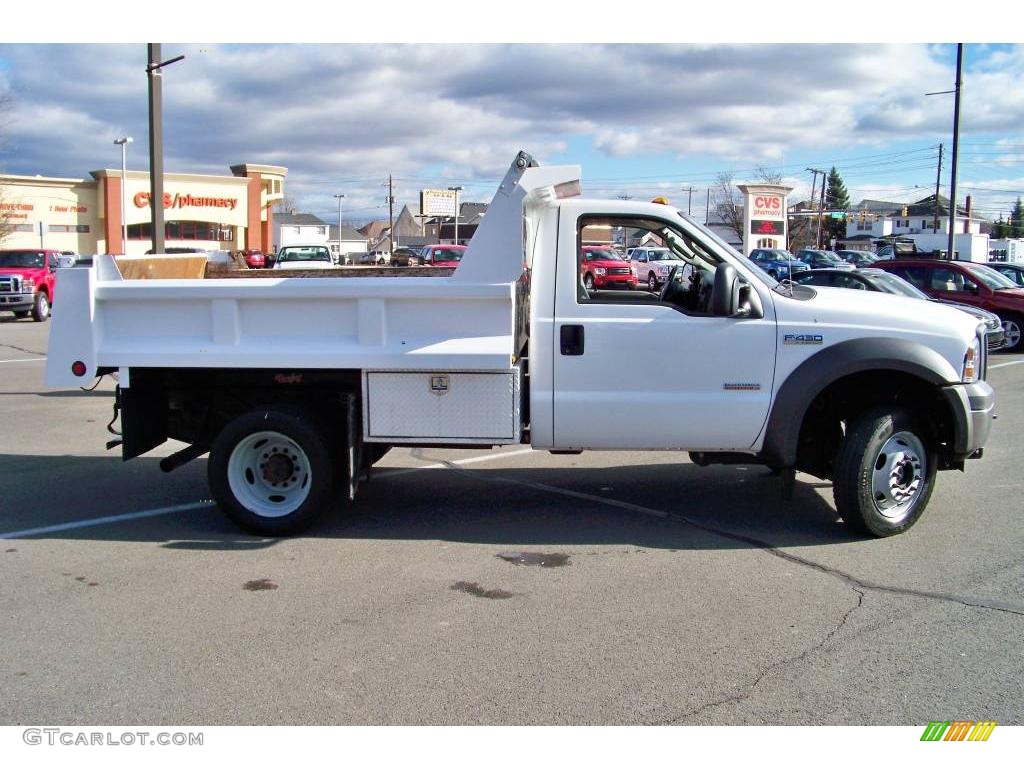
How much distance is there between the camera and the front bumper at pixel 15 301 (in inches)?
971

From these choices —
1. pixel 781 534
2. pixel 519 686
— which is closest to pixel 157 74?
pixel 781 534

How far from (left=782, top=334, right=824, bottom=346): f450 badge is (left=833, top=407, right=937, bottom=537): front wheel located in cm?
62

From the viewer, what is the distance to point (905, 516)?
20.9 feet

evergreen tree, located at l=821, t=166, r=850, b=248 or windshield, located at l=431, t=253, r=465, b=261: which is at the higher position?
evergreen tree, located at l=821, t=166, r=850, b=248

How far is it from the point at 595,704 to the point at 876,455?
309cm

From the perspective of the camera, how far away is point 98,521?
269 inches

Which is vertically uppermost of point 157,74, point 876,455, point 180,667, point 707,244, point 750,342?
point 157,74

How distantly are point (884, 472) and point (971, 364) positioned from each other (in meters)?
0.90

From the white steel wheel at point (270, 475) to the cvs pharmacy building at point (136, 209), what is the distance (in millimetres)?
49134

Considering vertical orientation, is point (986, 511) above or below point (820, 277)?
below

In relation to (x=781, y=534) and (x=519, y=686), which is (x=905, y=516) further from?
(x=519, y=686)

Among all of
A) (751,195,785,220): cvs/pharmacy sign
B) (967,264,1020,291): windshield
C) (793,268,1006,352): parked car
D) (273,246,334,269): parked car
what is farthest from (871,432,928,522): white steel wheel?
(751,195,785,220): cvs/pharmacy sign

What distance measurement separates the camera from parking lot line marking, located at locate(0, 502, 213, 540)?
257 inches

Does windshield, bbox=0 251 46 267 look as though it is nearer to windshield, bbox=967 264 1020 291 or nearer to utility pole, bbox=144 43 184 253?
utility pole, bbox=144 43 184 253
